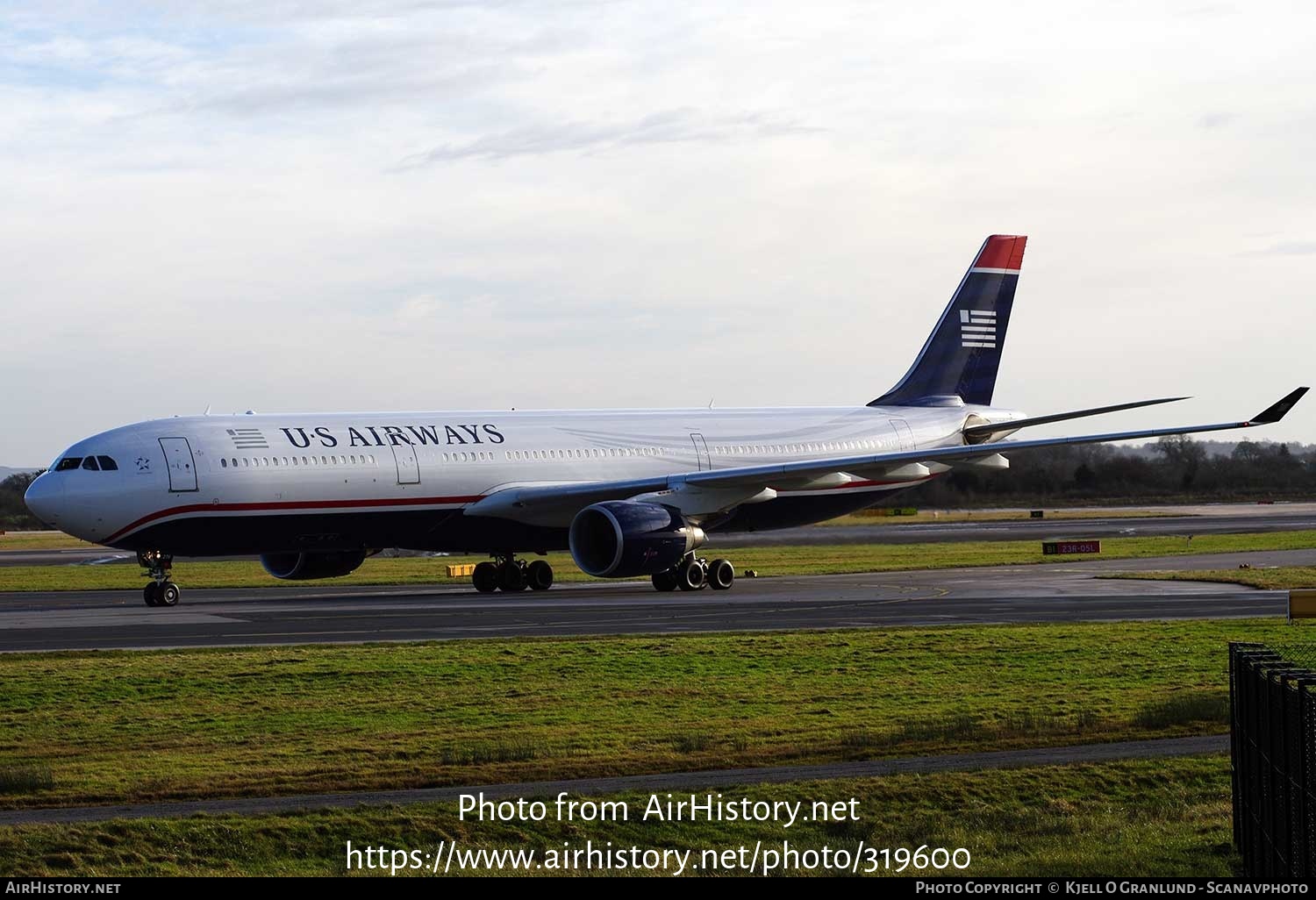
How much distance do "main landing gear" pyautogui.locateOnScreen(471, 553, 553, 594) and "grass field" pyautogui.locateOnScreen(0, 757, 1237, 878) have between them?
94.8ft

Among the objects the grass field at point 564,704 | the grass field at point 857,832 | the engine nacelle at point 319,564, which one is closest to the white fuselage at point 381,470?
the engine nacelle at point 319,564

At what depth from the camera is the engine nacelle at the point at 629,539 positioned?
40281 mm

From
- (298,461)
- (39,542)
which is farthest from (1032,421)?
(39,542)

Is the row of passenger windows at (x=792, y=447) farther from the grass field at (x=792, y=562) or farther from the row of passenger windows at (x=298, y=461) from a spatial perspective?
the row of passenger windows at (x=298, y=461)

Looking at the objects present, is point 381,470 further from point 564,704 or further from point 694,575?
point 564,704

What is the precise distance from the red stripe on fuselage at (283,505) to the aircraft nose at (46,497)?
135 cm

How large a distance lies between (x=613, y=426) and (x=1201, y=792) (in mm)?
31673

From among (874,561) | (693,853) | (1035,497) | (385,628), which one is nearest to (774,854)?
(693,853)

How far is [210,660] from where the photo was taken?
2616 cm

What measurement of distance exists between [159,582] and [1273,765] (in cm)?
3319

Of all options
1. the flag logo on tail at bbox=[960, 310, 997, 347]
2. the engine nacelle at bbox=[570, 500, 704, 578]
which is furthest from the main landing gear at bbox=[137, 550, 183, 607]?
the flag logo on tail at bbox=[960, 310, 997, 347]

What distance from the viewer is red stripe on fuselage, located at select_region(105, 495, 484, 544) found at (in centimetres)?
3831

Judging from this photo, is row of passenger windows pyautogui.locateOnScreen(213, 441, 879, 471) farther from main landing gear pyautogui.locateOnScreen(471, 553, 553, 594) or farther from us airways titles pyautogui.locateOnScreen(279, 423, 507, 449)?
main landing gear pyautogui.locateOnScreen(471, 553, 553, 594)

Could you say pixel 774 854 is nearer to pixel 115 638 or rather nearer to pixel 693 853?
pixel 693 853
